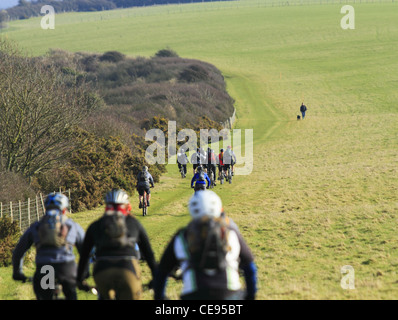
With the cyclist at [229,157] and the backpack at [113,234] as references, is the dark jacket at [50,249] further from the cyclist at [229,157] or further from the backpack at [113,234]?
the cyclist at [229,157]

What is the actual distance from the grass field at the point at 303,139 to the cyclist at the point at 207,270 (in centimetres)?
634

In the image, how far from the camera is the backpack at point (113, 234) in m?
5.63

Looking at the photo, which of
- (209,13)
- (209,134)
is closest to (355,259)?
(209,134)

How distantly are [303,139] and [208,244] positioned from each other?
43276mm

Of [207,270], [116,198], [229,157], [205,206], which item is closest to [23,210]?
[229,157]

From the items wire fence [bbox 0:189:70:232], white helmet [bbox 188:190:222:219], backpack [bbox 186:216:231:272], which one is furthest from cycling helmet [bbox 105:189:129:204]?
wire fence [bbox 0:189:70:232]

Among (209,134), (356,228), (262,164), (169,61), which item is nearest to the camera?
(356,228)

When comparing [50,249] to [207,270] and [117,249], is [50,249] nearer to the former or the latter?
[117,249]

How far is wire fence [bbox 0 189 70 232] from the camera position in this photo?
17.4 meters

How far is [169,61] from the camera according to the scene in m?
82.9

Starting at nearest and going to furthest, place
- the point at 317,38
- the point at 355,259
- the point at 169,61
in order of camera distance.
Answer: the point at 355,259
the point at 169,61
the point at 317,38

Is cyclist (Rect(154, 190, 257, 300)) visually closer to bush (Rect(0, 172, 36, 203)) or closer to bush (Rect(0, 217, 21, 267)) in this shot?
bush (Rect(0, 217, 21, 267))
